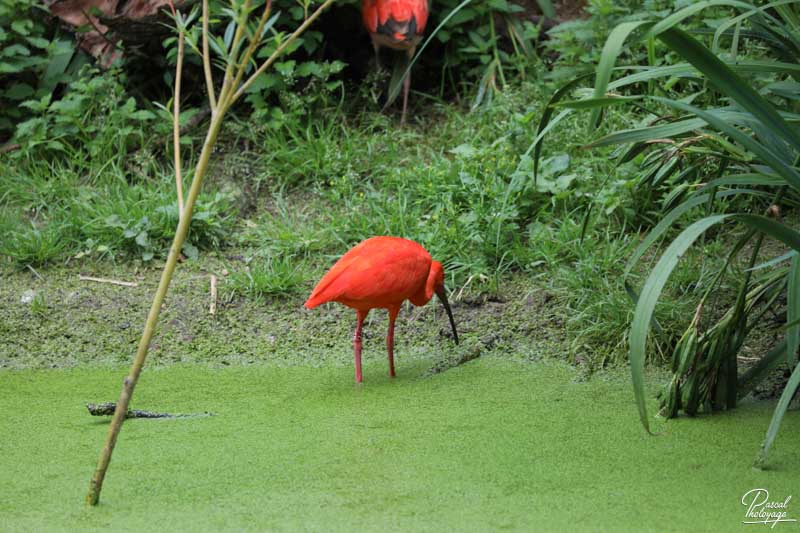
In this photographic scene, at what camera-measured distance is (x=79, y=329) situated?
13.8 ft

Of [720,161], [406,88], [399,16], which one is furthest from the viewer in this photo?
[406,88]

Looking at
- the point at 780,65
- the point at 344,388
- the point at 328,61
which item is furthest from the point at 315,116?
the point at 780,65

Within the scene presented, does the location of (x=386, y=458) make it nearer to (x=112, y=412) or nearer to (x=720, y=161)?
(x=112, y=412)

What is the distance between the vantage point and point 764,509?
2.27 m

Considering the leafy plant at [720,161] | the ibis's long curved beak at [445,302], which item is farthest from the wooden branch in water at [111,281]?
the leafy plant at [720,161]

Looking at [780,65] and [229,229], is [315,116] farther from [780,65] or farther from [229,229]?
[780,65]

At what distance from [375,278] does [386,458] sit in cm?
86

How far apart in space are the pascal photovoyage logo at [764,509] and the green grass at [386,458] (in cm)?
3

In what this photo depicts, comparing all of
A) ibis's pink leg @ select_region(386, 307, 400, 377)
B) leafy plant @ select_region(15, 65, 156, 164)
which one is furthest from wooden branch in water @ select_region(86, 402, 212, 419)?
leafy plant @ select_region(15, 65, 156, 164)

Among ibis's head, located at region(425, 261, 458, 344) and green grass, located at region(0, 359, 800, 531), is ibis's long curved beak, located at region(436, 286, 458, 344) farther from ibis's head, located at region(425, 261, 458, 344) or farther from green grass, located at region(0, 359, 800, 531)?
green grass, located at region(0, 359, 800, 531)

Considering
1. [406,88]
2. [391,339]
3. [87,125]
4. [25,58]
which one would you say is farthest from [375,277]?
[25,58]

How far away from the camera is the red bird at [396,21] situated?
17.2ft

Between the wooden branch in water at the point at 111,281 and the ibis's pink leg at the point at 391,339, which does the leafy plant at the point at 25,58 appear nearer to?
the wooden branch in water at the point at 111,281

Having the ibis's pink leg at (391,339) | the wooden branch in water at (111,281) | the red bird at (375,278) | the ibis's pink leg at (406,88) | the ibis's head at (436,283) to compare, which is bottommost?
the wooden branch in water at (111,281)
